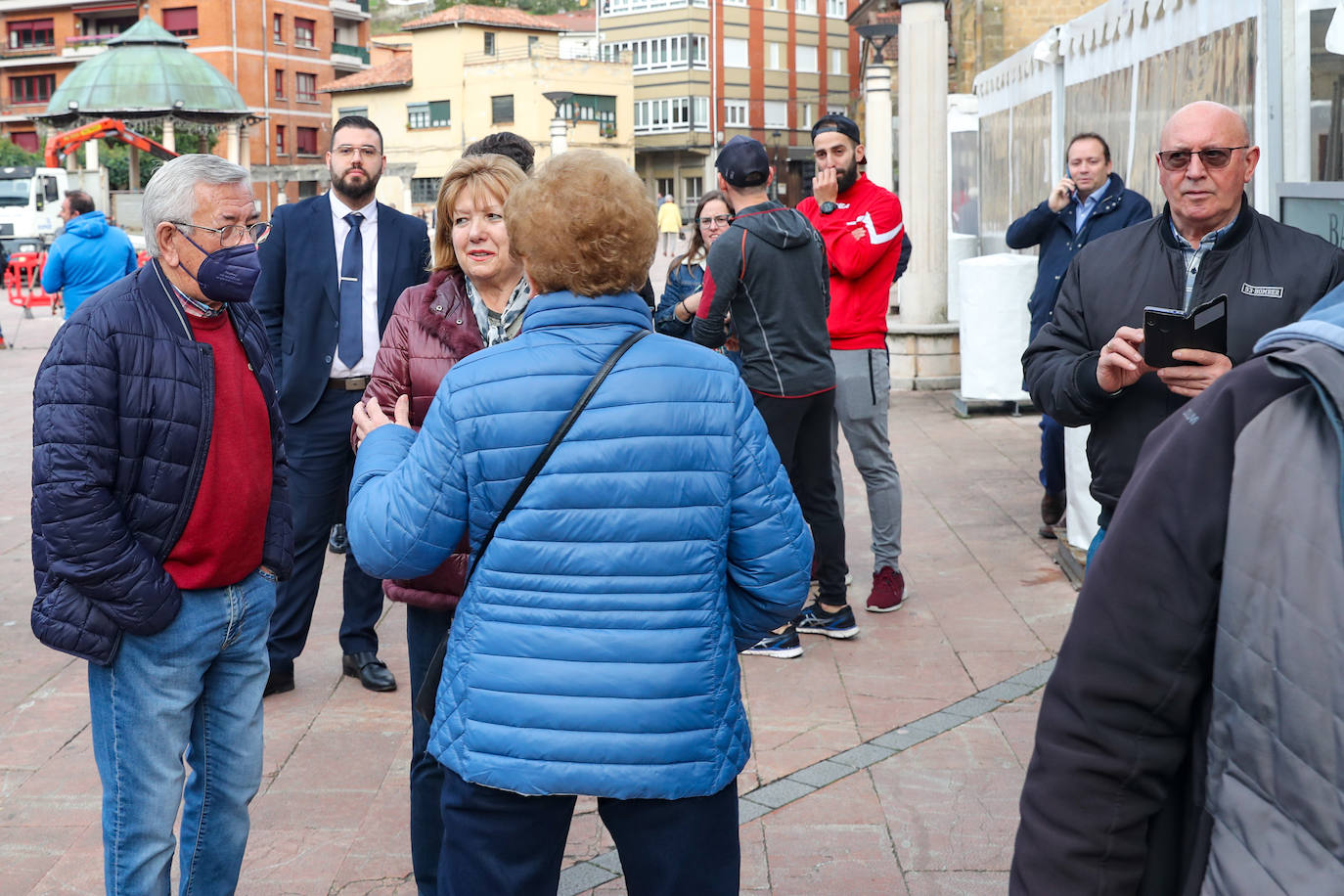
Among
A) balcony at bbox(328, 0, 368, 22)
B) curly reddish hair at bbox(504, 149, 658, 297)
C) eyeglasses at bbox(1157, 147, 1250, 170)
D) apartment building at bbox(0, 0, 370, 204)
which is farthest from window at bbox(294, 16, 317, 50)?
curly reddish hair at bbox(504, 149, 658, 297)

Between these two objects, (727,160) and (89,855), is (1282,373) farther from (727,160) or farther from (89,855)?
(727,160)

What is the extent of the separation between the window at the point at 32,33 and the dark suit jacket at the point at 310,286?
258 feet

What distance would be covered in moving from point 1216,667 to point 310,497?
14.0ft

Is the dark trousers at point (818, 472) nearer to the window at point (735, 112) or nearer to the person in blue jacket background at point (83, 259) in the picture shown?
the person in blue jacket background at point (83, 259)

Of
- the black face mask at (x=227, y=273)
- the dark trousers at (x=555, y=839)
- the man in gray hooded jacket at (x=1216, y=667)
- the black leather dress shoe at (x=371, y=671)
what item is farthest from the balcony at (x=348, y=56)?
the man in gray hooded jacket at (x=1216, y=667)

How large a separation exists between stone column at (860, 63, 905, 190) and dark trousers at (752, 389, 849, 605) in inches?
394

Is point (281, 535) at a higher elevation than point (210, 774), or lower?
higher

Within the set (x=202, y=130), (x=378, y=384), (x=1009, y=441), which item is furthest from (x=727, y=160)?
(x=202, y=130)

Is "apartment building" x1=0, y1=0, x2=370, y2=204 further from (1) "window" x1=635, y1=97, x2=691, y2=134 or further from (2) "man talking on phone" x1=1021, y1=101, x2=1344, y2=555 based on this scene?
(2) "man talking on phone" x1=1021, y1=101, x2=1344, y2=555

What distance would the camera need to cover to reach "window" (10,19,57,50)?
246ft

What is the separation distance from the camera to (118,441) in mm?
2979

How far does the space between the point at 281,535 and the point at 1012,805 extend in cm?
234

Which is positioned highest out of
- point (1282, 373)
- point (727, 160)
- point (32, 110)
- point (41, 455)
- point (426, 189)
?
point (32, 110)

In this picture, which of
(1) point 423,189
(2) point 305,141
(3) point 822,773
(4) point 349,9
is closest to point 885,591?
(3) point 822,773
